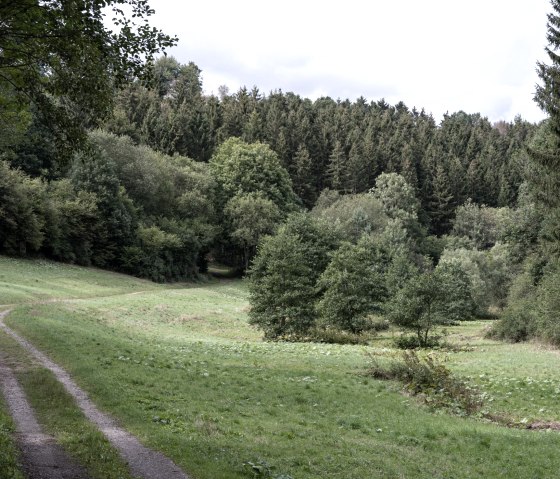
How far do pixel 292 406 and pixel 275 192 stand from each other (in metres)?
81.2

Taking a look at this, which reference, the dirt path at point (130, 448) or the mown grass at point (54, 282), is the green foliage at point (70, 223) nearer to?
the mown grass at point (54, 282)

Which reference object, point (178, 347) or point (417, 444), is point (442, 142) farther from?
point (417, 444)

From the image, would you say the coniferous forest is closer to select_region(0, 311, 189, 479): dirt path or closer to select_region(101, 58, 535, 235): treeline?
select_region(101, 58, 535, 235): treeline

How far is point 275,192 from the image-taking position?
9738 cm

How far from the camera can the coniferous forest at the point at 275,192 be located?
13.0 m

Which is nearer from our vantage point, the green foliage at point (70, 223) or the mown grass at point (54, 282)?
the mown grass at point (54, 282)

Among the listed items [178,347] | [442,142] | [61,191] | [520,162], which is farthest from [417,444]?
[442,142]

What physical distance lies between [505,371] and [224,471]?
2056cm

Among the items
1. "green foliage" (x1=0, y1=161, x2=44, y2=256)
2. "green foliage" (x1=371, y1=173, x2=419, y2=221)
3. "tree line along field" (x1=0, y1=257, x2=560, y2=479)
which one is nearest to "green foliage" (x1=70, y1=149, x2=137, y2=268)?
"green foliage" (x1=0, y1=161, x2=44, y2=256)

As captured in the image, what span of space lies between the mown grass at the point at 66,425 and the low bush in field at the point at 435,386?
12.2 metres

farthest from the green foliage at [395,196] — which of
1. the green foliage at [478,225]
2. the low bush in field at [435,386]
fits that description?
the low bush in field at [435,386]

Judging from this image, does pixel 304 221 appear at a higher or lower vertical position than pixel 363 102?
lower

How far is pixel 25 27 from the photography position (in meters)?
10.4

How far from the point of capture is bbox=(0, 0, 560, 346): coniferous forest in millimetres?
12984
